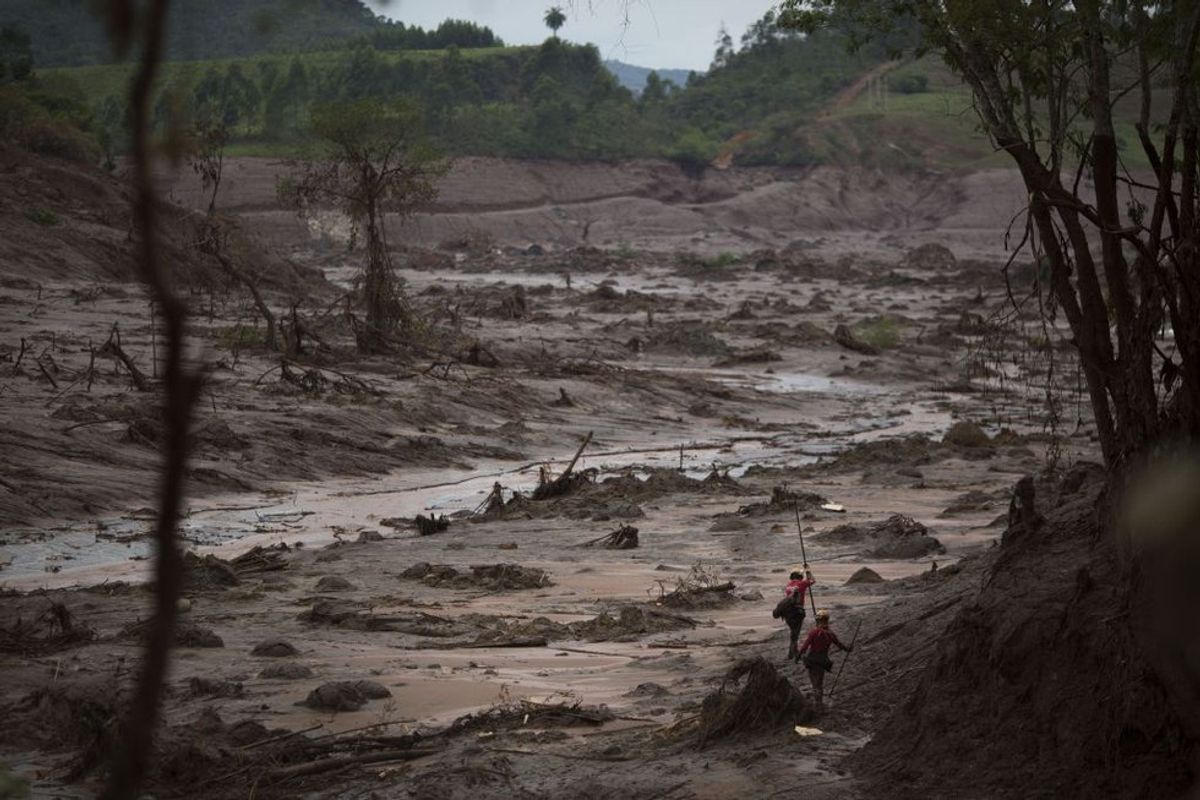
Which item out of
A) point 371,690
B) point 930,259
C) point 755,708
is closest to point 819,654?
point 755,708

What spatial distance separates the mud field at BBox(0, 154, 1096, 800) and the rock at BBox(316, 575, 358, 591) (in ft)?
0.08

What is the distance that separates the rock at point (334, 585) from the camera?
1073 cm

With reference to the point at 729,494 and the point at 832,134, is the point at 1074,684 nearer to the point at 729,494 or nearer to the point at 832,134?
the point at 729,494

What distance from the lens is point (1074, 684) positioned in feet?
18.4

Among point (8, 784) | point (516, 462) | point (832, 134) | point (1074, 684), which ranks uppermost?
point (832, 134)

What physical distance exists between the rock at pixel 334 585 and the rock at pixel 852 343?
22037mm

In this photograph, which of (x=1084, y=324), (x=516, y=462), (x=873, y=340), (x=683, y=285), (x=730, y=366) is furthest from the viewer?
(x=683, y=285)

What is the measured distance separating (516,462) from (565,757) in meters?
13.1

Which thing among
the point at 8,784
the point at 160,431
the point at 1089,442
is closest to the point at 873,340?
the point at 1089,442

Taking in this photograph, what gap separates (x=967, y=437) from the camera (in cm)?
2008

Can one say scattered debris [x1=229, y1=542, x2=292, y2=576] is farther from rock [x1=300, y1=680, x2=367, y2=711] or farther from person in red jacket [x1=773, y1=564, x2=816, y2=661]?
person in red jacket [x1=773, y1=564, x2=816, y2=661]

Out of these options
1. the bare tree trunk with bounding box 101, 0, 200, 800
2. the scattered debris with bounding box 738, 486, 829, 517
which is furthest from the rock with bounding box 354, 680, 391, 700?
the scattered debris with bounding box 738, 486, 829, 517

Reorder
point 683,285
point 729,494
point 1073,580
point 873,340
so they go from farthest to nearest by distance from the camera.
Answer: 1. point 683,285
2. point 873,340
3. point 729,494
4. point 1073,580

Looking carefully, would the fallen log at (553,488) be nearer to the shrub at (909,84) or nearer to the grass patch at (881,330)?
the grass patch at (881,330)
